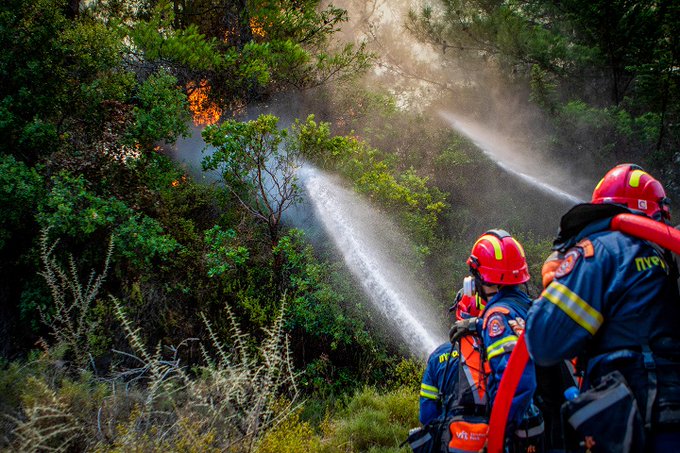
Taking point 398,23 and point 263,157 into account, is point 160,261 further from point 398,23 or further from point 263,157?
point 398,23

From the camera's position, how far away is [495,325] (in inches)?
103

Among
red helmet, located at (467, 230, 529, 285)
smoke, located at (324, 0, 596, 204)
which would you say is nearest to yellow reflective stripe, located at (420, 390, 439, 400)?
red helmet, located at (467, 230, 529, 285)

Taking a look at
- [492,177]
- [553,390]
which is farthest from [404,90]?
[553,390]

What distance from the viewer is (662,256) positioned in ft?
6.30

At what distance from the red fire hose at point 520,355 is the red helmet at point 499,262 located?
0.91 meters

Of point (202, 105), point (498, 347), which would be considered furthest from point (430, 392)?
point (202, 105)

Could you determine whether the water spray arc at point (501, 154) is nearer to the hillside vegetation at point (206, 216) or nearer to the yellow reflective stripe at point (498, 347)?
the hillside vegetation at point (206, 216)

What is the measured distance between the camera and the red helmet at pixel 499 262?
2.99 m

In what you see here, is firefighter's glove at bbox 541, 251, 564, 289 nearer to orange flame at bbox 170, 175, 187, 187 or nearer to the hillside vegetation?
the hillside vegetation

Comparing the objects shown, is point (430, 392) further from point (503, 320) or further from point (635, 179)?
point (635, 179)

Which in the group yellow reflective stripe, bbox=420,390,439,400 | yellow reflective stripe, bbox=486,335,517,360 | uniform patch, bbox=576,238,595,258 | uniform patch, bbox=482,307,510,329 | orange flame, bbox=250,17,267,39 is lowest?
yellow reflective stripe, bbox=420,390,439,400

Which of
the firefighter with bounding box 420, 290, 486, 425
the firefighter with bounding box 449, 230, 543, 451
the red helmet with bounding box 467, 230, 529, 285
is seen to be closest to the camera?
the firefighter with bounding box 449, 230, 543, 451

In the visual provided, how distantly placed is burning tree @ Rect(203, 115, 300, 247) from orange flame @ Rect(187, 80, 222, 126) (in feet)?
11.2

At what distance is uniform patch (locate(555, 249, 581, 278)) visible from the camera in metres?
1.97
